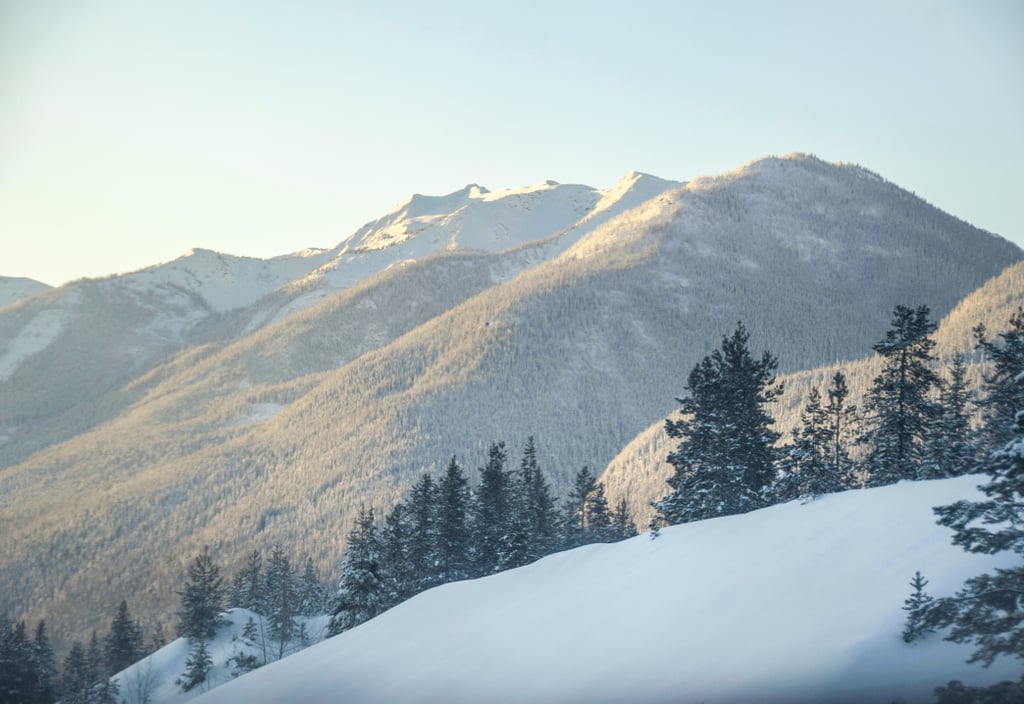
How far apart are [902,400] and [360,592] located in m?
30.9

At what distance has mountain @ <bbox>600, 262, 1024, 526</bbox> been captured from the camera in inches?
4774

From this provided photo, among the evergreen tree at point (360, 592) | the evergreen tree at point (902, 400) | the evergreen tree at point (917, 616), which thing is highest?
the evergreen tree at point (902, 400)

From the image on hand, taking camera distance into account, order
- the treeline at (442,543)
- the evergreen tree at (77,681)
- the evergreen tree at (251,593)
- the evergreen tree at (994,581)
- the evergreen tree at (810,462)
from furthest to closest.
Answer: the evergreen tree at (251,593) < the evergreen tree at (77,681) < the treeline at (442,543) < the evergreen tree at (810,462) < the evergreen tree at (994,581)

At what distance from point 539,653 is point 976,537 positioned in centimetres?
1398

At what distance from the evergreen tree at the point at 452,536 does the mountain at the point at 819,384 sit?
54798 mm

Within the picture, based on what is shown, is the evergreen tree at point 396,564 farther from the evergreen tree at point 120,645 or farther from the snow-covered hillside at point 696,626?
the evergreen tree at point 120,645

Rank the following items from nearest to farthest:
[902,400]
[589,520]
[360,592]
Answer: [902,400], [360,592], [589,520]

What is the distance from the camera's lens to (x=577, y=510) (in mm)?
63062

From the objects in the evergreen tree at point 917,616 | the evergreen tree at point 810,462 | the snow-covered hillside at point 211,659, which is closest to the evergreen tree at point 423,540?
the snow-covered hillside at point 211,659

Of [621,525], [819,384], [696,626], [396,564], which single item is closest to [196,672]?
[396,564]

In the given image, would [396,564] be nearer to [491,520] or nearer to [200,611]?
[491,520]

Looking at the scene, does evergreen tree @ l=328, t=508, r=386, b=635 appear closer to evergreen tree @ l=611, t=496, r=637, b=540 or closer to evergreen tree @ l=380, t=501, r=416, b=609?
evergreen tree @ l=380, t=501, r=416, b=609

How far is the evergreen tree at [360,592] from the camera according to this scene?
48969 mm

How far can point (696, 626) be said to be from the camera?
23656 millimetres
